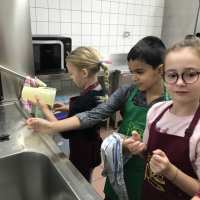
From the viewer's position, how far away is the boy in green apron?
0.76 m

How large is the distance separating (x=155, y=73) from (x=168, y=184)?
0.36 m

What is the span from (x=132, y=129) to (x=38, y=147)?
0.34 m

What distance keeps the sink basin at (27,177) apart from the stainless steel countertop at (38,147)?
22 mm

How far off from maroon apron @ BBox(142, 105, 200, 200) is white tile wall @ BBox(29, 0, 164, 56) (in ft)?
5.78

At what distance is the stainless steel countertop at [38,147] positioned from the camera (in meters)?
0.56

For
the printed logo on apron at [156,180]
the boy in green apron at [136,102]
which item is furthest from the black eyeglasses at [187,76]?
the printed logo on apron at [156,180]

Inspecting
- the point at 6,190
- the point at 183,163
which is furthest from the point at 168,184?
the point at 6,190

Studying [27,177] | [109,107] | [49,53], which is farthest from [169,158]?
[49,53]

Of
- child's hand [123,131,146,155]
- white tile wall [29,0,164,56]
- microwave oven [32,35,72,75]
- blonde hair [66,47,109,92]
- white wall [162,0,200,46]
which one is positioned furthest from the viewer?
white wall [162,0,200,46]

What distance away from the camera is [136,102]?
2.70ft

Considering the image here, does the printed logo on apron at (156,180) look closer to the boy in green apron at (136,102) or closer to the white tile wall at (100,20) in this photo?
the boy in green apron at (136,102)

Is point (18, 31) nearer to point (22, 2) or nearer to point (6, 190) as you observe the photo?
point (22, 2)

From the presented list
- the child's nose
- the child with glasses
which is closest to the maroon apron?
the child with glasses

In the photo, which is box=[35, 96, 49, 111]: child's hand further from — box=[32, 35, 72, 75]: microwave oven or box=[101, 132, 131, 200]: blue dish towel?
box=[32, 35, 72, 75]: microwave oven
